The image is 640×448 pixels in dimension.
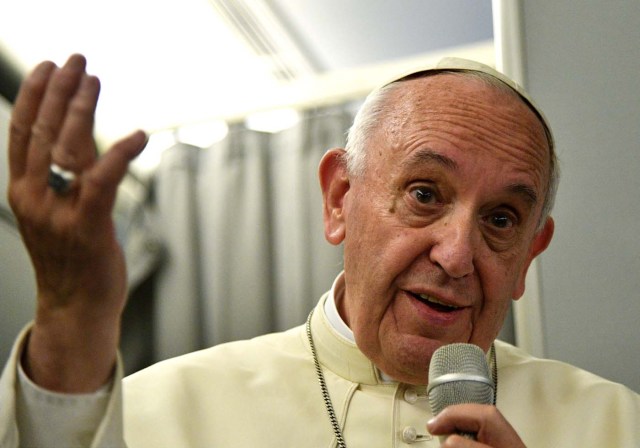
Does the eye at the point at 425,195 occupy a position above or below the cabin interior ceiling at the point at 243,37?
below

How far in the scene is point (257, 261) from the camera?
2963 mm

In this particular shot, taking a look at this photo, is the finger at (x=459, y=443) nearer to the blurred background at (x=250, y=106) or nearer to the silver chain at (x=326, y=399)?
the silver chain at (x=326, y=399)

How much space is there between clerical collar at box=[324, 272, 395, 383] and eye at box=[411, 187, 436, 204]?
408 mm

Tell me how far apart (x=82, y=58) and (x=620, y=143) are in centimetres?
191

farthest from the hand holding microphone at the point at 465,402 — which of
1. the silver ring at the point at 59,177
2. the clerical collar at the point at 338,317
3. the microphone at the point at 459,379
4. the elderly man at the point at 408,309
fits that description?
the clerical collar at the point at 338,317

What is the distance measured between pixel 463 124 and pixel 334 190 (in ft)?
1.33

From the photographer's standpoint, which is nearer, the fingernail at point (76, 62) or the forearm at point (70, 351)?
the fingernail at point (76, 62)

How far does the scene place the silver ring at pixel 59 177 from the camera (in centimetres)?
108

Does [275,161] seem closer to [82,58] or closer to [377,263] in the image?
[377,263]

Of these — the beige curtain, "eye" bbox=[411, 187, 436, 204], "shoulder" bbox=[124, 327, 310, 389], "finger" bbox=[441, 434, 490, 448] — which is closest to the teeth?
"eye" bbox=[411, 187, 436, 204]

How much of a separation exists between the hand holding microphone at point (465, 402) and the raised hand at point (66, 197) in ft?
1.73

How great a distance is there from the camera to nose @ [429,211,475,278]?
5.41ft

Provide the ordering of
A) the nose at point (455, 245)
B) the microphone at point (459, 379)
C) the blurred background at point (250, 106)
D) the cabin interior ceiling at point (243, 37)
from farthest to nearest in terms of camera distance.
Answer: the cabin interior ceiling at point (243, 37), the blurred background at point (250, 106), the nose at point (455, 245), the microphone at point (459, 379)

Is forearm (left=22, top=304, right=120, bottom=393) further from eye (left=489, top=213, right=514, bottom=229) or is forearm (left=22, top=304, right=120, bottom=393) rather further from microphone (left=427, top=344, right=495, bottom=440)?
eye (left=489, top=213, right=514, bottom=229)
